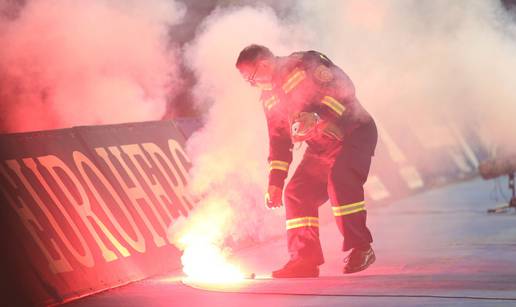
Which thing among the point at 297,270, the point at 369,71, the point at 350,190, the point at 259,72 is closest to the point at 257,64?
the point at 259,72

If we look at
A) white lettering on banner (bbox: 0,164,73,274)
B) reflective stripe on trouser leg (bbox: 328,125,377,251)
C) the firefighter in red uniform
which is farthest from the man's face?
white lettering on banner (bbox: 0,164,73,274)

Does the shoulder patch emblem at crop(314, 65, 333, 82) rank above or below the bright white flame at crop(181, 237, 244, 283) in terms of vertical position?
above

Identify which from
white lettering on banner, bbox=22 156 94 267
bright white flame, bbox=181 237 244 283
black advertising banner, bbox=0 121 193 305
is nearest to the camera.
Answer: black advertising banner, bbox=0 121 193 305

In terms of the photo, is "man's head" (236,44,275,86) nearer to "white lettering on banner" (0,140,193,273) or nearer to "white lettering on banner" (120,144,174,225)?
"white lettering on banner" (0,140,193,273)

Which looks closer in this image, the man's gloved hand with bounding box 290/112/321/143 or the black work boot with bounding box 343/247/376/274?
the man's gloved hand with bounding box 290/112/321/143

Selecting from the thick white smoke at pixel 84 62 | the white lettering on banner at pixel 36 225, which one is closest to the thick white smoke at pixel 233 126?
the thick white smoke at pixel 84 62

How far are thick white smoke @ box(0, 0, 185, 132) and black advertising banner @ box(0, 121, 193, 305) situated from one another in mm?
1654

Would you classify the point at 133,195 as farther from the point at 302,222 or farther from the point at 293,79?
the point at 293,79

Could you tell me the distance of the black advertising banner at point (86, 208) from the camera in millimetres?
6930

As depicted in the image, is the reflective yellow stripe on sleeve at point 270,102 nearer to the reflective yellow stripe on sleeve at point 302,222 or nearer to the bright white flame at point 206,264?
the reflective yellow stripe on sleeve at point 302,222

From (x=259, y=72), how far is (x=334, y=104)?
708 millimetres

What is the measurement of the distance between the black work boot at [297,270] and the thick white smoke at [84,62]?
4.23m

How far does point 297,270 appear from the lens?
7555 millimetres

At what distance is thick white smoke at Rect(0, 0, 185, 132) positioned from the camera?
10.0 metres
